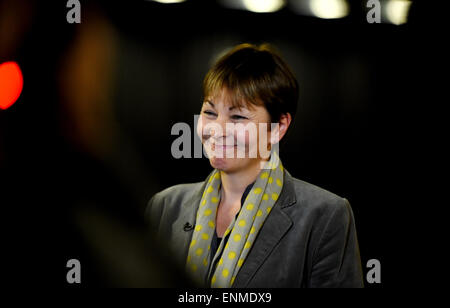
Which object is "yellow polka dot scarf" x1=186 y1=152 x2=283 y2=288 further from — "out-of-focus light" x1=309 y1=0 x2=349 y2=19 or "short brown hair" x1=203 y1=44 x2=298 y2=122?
"out-of-focus light" x1=309 y1=0 x2=349 y2=19

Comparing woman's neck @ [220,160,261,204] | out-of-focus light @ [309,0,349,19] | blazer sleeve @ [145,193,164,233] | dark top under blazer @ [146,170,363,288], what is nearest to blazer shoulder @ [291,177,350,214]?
dark top under blazer @ [146,170,363,288]

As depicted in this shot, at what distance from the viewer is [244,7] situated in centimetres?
131

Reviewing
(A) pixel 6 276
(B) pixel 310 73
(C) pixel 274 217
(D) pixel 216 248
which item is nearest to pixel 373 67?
(B) pixel 310 73

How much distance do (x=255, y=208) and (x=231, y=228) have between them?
0.09 meters

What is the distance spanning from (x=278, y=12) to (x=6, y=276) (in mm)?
1100

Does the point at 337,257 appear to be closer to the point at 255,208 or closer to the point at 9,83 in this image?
the point at 255,208

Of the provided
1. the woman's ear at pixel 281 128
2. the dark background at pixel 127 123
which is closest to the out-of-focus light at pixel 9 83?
the dark background at pixel 127 123

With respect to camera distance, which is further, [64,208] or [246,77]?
[64,208]

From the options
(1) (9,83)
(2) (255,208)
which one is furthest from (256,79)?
(1) (9,83)

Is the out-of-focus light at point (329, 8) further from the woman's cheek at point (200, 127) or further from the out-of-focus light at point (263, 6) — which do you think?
the woman's cheek at point (200, 127)

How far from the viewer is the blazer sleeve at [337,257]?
1203 millimetres

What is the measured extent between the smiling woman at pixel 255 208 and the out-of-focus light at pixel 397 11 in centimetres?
39

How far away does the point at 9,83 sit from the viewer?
1306mm

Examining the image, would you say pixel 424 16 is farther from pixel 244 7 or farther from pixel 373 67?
pixel 244 7
